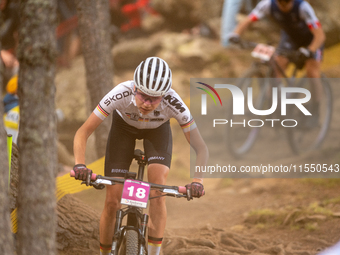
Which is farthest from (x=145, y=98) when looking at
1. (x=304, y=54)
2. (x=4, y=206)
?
(x=304, y=54)

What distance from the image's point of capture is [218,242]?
17.0ft

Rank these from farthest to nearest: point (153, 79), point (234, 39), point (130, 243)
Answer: point (234, 39)
point (153, 79)
point (130, 243)

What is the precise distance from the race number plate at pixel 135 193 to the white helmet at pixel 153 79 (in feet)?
2.84

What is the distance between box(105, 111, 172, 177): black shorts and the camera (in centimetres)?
400

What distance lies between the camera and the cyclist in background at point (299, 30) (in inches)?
281

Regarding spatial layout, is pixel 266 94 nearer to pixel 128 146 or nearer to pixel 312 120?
pixel 312 120

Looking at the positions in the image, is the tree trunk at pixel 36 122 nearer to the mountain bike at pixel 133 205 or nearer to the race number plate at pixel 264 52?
the mountain bike at pixel 133 205

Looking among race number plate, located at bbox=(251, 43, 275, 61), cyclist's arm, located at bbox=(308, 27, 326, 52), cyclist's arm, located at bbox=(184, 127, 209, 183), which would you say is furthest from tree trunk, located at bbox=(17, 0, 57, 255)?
cyclist's arm, located at bbox=(308, 27, 326, 52)

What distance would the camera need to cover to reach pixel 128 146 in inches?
162

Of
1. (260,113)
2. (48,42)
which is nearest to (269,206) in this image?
(260,113)

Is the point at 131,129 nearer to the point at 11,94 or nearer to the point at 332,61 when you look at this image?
the point at 11,94

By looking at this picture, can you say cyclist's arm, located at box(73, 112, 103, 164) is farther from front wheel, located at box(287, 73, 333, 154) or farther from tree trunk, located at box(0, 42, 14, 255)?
front wheel, located at box(287, 73, 333, 154)

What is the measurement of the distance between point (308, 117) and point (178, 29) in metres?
8.21

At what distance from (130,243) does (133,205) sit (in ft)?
1.27
